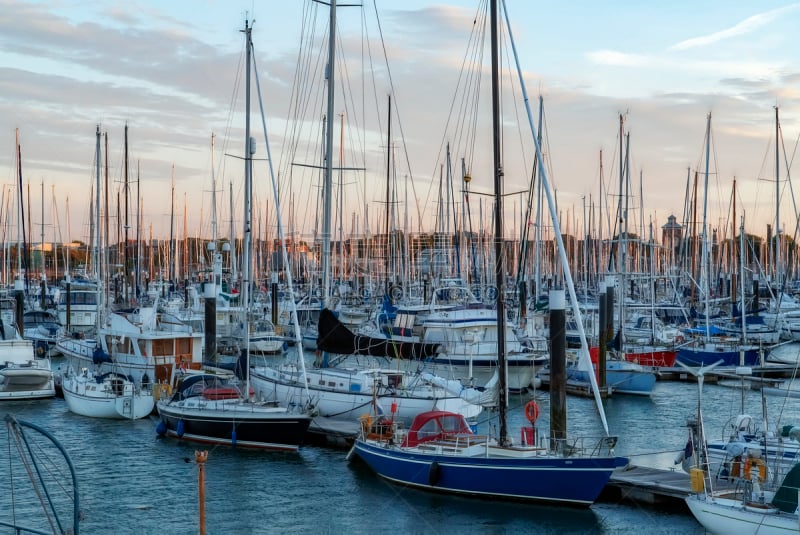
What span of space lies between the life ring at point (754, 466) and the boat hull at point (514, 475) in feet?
9.46

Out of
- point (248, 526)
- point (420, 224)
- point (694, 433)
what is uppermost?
point (420, 224)

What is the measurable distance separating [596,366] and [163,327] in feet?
62.7

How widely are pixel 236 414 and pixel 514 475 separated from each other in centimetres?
1005

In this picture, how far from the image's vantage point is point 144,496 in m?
25.1

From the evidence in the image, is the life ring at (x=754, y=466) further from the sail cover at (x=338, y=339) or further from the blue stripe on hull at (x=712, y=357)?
the blue stripe on hull at (x=712, y=357)

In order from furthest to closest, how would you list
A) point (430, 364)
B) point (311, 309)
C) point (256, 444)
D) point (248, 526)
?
point (311, 309) < point (430, 364) < point (256, 444) < point (248, 526)

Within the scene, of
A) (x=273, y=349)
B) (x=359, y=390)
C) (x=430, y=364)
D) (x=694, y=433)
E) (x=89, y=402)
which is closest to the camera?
(x=694, y=433)

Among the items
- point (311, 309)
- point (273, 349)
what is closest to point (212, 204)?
point (311, 309)

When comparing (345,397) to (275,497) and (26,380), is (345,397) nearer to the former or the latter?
(275,497)

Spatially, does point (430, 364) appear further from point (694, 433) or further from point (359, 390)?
point (694, 433)

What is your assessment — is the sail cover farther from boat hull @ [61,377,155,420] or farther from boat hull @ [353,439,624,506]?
boat hull @ [353,439,624,506]

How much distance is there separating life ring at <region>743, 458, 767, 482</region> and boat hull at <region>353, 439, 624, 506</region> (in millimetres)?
2885

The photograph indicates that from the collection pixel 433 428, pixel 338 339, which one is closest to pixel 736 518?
pixel 433 428

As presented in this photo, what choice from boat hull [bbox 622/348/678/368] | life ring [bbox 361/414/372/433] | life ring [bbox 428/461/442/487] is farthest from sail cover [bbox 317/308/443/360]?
boat hull [bbox 622/348/678/368]
